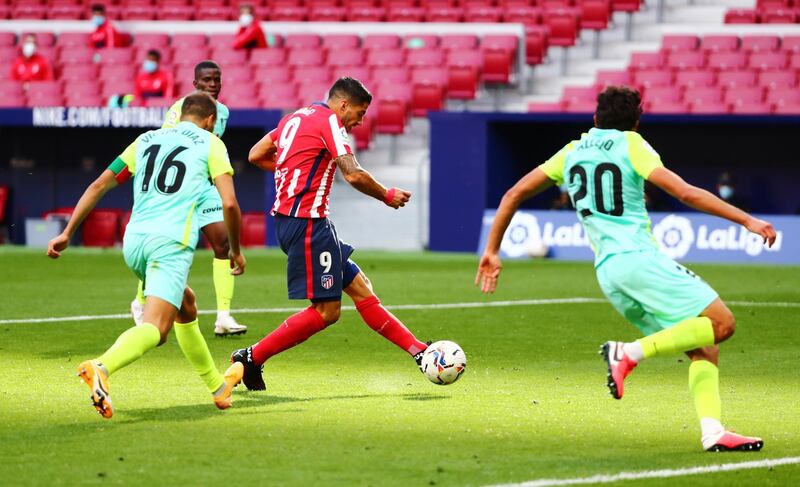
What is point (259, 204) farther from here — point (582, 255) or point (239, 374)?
point (239, 374)

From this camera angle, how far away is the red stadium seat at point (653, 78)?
25594 mm

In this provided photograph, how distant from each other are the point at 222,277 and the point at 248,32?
17338 millimetres

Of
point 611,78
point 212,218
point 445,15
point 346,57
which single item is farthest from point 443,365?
point 445,15

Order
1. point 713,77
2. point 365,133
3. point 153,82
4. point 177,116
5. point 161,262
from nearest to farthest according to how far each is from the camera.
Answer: point 161,262
point 177,116
point 713,77
point 153,82
point 365,133

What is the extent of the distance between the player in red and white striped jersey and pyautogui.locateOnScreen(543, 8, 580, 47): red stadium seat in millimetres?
19953

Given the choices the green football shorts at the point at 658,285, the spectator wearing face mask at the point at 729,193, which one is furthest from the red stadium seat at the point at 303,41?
the green football shorts at the point at 658,285

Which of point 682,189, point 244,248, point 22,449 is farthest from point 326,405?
point 244,248

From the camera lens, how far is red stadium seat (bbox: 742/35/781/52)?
26172mm

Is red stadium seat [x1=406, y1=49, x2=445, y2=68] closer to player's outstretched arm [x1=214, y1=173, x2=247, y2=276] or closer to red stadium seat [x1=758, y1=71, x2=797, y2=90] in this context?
red stadium seat [x1=758, y1=71, x2=797, y2=90]

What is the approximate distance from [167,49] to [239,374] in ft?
71.3

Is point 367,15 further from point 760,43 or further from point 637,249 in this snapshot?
point 637,249

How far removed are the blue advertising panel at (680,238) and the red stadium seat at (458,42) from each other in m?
5.28

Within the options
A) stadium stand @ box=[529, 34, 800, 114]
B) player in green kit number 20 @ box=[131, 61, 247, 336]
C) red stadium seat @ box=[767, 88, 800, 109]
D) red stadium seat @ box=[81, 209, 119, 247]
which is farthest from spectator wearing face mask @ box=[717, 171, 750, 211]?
player in green kit number 20 @ box=[131, 61, 247, 336]

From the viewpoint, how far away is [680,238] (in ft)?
74.5
